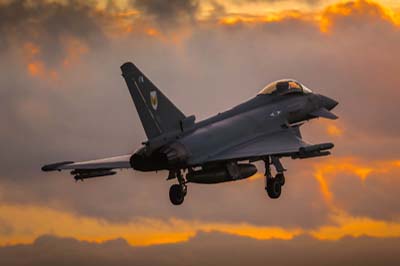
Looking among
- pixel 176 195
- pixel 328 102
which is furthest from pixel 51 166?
pixel 328 102

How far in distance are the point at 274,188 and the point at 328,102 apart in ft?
24.8

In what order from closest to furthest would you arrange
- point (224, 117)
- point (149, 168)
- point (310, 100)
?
point (149, 168), point (224, 117), point (310, 100)

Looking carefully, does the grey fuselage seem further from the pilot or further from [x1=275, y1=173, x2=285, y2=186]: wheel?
[x1=275, y1=173, x2=285, y2=186]: wheel

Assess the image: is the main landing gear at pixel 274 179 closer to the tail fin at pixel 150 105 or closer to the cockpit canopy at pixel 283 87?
the cockpit canopy at pixel 283 87

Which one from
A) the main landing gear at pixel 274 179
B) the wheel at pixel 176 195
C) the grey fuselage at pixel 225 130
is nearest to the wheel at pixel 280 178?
the main landing gear at pixel 274 179

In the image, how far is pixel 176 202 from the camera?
2625 inches

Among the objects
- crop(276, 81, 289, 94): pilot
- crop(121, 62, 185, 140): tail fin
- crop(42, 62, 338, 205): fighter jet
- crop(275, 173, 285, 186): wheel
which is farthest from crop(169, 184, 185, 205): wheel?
crop(276, 81, 289, 94): pilot

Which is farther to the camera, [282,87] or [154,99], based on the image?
[282,87]

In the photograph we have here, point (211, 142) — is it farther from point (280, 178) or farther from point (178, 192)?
point (280, 178)

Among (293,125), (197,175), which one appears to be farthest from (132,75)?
(293,125)

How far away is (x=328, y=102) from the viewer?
75.0m

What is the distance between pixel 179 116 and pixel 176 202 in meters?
4.06

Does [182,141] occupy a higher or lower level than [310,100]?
lower

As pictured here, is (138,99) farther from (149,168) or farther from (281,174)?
(281,174)
